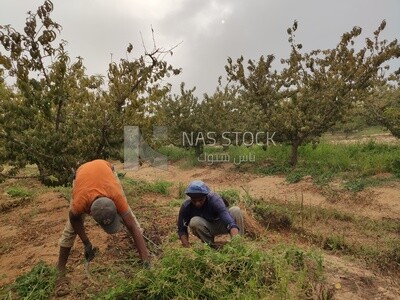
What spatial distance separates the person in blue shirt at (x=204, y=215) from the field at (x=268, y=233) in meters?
0.30

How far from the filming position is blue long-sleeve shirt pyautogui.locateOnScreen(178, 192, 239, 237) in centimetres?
454

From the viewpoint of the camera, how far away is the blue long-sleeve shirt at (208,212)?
14.9ft

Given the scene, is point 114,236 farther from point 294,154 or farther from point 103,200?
point 294,154

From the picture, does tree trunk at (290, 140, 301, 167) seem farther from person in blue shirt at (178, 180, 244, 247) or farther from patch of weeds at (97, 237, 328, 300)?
patch of weeds at (97, 237, 328, 300)

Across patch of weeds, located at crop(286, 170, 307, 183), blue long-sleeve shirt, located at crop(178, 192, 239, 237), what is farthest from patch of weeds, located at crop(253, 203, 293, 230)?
patch of weeds, located at crop(286, 170, 307, 183)

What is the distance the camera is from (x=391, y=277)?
15.1 feet

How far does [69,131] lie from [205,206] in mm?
2884

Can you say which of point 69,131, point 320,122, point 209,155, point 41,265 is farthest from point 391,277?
point 209,155

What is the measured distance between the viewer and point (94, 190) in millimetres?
3855

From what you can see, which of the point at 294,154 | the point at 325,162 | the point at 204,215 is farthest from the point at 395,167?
the point at 204,215

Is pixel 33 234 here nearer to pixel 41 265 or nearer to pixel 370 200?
pixel 41 265

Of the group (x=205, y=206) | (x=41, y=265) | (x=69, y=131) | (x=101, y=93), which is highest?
(x=101, y=93)

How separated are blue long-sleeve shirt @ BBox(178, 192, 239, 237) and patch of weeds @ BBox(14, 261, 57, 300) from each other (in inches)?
58.6

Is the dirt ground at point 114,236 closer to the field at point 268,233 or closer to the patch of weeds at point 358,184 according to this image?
the field at point 268,233
